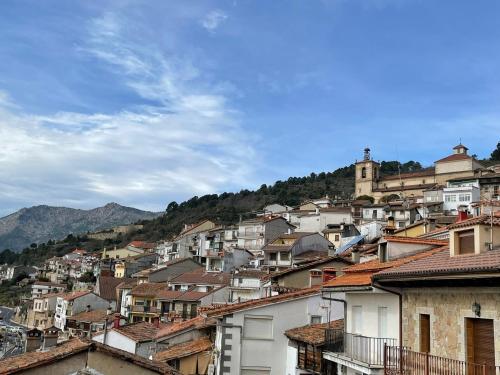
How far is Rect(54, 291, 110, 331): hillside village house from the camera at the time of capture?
85.4 m

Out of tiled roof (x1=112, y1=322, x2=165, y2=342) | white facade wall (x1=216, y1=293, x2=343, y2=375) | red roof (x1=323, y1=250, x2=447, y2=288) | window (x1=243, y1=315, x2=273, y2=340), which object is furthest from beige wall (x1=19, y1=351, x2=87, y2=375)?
tiled roof (x1=112, y1=322, x2=165, y2=342)

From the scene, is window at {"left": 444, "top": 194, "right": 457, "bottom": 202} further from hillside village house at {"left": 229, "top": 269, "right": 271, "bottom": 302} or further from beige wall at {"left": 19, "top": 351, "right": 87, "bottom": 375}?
beige wall at {"left": 19, "top": 351, "right": 87, "bottom": 375}

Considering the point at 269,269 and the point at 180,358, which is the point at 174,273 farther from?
the point at 180,358

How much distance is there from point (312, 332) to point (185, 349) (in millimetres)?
8812

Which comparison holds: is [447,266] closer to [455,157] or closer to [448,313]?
[448,313]

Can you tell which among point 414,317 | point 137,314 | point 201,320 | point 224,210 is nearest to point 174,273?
point 137,314

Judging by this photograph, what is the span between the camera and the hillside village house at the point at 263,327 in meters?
28.8

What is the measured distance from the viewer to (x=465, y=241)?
15.4m

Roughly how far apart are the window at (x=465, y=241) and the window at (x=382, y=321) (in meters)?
4.19

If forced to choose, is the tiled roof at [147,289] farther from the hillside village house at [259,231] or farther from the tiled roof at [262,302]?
the tiled roof at [262,302]

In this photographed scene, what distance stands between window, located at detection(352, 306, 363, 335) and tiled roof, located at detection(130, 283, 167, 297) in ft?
176

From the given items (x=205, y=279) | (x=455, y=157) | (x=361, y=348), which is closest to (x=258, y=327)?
(x=361, y=348)

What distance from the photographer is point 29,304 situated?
121m

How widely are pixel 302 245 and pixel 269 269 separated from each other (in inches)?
273
